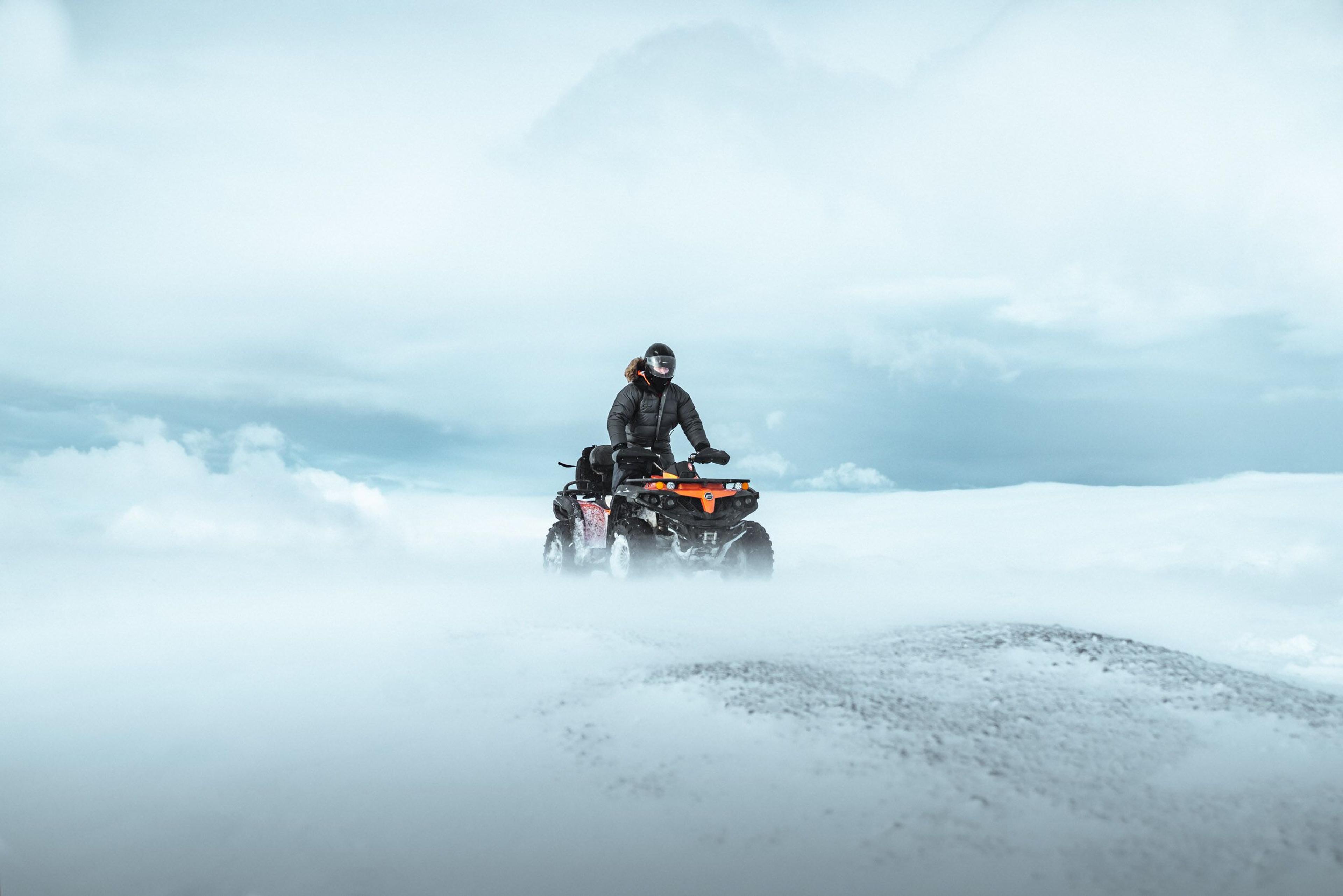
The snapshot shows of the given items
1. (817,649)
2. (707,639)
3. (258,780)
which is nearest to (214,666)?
A: (258,780)

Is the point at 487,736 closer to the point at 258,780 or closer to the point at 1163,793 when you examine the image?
the point at 258,780

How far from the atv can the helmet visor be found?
95cm

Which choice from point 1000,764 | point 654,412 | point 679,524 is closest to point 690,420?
point 654,412

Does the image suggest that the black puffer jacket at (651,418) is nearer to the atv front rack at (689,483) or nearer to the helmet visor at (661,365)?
the helmet visor at (661,365)

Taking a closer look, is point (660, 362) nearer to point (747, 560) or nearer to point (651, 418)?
point (651, 418)

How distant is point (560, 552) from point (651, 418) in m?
2.68

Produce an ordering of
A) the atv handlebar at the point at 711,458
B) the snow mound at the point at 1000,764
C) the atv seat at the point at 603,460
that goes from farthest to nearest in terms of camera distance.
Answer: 1. the atv seat at the point at 603,460
2. the atv handlebar at the point at 711,458
3. the snow mound at the point at 1000,764

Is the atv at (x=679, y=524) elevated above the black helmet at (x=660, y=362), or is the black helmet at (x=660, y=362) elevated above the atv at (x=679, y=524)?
the black helmet at (x=660, y=362)

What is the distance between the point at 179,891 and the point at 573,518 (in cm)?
899

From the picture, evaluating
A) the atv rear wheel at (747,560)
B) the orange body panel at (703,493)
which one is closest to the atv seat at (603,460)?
the orange body panel at (703,493)

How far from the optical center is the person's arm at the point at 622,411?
11.9 metres

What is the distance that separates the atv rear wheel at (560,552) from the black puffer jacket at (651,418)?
1.93 m

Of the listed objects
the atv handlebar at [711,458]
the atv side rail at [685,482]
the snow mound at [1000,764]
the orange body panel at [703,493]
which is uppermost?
the atv handlebar at [711,458]

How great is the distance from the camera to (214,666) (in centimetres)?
784
